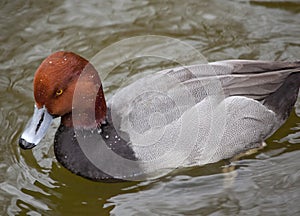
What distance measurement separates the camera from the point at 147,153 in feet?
15.4

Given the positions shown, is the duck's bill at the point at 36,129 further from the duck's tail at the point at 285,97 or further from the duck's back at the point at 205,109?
the duck's tail at the point at 285,97

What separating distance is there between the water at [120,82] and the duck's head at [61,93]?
19.7 inches

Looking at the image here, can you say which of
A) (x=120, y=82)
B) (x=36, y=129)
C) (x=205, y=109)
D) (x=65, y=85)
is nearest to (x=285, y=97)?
(x=205, y=109)

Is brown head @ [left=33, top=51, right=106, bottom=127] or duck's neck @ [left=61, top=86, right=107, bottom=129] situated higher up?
brown head @ [left=33, top=51, right=106, bottom=127]

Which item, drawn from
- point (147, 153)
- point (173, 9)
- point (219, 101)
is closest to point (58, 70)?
point (147, 153)

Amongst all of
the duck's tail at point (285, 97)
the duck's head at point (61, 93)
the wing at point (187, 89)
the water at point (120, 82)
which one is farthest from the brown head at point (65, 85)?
the duck's tail at point (285, 97)

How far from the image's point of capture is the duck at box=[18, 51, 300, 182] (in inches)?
181

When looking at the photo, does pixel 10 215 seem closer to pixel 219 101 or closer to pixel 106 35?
pixel 219 101

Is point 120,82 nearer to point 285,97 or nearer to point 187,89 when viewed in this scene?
point 187,89

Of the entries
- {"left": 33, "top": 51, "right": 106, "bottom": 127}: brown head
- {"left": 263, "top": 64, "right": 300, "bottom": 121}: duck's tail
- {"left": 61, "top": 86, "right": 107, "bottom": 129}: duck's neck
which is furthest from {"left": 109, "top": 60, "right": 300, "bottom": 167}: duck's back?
{"left": 33, "top": 51, "right": 106, "bottom": 127}: brown head

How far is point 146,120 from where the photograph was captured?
15.4 feet

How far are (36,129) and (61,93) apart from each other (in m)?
0.31

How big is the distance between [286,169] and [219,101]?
0.70 meters

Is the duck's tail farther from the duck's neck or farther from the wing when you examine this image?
the duck's neck
